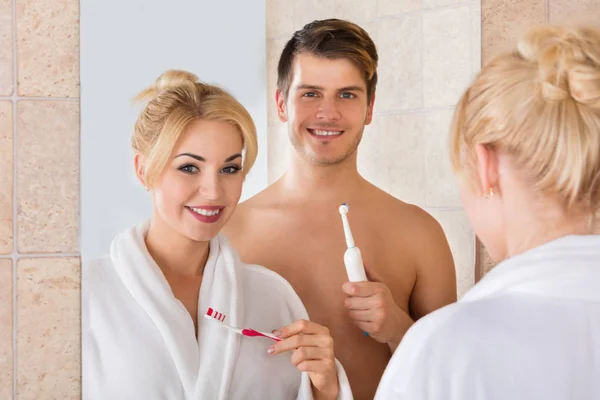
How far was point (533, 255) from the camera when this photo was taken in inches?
27.1

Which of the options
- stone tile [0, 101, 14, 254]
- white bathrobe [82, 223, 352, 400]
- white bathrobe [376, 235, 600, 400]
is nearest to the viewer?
white bathrobe [376, 235, 600, 400]

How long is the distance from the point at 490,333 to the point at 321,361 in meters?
0.38

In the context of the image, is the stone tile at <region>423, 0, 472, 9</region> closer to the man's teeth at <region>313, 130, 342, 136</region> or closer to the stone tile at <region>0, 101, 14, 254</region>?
the man's teeth at <region>313, 130, 342, 136</region>

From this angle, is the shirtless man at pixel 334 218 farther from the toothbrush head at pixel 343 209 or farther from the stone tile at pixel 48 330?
the stone tile at pixel 48 330

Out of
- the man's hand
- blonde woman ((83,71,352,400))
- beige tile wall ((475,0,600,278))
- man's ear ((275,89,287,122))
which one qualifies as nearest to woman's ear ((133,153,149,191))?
blonde woman ((83,71,352,400))

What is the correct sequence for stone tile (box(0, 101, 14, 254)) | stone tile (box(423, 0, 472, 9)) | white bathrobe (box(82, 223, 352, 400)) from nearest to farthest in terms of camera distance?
white bathrobe (box(82, 223, 352, 400)) < stone tile (box(0, 101, 14, 254)) < stone tile (box(423, 0, 472, 9))

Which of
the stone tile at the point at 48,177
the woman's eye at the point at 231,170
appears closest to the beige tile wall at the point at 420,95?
the woman's eye at the point at 231,170

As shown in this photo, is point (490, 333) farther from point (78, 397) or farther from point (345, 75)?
point (78, 397)

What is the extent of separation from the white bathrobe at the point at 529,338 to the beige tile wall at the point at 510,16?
1.68 ft

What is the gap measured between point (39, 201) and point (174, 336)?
1.03 ft

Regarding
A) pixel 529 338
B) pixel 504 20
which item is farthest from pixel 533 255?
pixel 504 20

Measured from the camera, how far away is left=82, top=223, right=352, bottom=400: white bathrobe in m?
0.94

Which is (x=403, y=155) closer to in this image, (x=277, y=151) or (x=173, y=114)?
(x=277, y=151)

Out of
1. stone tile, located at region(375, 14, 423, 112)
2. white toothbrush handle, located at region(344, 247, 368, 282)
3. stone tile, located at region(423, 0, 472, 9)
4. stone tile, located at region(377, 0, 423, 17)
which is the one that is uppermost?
stone tile, located at region(423, 0, 472, 9)
